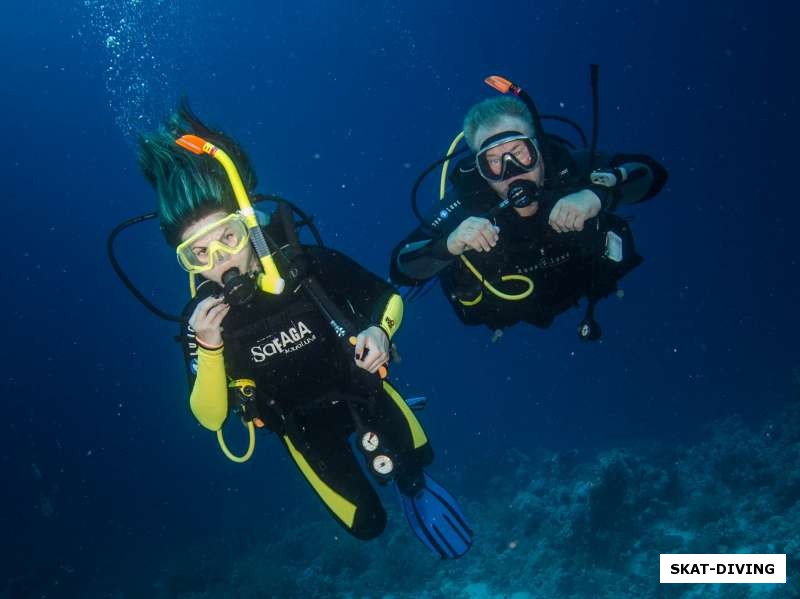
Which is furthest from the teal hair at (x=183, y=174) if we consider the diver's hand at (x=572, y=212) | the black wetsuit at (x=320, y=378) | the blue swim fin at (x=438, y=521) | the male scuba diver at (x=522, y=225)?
the blue swim fin at (x=438, y=521)

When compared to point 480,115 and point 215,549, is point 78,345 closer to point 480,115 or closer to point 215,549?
point 215,549

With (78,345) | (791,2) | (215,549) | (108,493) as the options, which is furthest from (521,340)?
(78,345)

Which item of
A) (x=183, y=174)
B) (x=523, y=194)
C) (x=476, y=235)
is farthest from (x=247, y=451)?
(x=523, y=194)

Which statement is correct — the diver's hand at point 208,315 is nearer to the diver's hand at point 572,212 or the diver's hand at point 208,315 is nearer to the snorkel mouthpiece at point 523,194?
the snorkel mouthpiece at point 523,194

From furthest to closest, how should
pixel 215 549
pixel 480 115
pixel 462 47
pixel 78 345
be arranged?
pixel 78 345 < pixel 462 47 < pixel 215 549 < pixel 480 115

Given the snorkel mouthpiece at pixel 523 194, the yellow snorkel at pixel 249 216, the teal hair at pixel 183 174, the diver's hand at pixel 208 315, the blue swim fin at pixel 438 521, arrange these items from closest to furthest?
the yellow snorkel at pixel 249 216 < the diver's hand at pixel 208 315 < the teal hair at pixel 183 174 < the snorkel mouthpiece at pixel 523 194 < the blue swim fin at pixel 438 521

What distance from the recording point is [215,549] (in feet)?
61.8

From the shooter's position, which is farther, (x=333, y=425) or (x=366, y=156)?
(x=366, y=156)

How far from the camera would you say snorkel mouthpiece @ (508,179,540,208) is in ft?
12.6

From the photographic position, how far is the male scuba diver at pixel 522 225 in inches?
161

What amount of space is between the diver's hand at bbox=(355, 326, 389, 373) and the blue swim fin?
177 cm

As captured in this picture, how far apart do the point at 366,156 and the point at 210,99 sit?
52.9 feet

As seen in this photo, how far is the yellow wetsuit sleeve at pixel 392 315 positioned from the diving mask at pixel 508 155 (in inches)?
48.5

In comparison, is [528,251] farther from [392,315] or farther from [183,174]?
[183,174]
